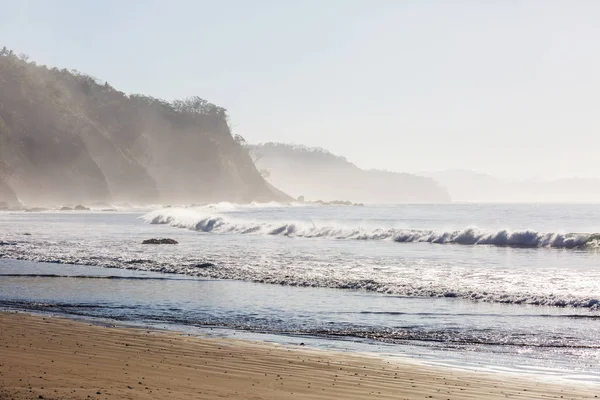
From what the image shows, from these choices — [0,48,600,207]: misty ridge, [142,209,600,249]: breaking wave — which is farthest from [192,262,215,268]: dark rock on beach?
[0,48,600,207]: misty ridge

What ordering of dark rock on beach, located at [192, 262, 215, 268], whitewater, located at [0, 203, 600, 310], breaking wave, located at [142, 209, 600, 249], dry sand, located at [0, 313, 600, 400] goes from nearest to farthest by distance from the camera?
dry sand, located at [0, 313, 600, 400]
whitewater, located at [0, 203, 600, 310]
dark rock on beach, located at [192, 262, 215, 268]
breaking wave, located at [142, 209, 600, 249]

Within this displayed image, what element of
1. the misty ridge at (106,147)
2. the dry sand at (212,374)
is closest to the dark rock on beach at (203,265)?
the dry sand at (212,374)

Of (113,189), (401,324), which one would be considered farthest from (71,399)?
(113,189)

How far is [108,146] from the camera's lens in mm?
141625

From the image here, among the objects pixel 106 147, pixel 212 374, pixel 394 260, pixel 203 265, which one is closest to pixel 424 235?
pixel 394 260

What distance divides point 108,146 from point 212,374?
137747 millimetres

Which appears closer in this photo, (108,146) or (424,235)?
(424,235)

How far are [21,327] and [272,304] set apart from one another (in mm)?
6037

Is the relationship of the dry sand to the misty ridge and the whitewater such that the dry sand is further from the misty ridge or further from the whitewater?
the misty ridge

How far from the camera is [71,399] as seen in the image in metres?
7.46

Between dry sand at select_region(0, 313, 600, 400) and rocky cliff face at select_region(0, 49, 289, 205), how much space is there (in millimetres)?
105981

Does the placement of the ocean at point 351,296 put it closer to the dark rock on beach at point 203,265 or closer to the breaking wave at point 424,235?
the dark rock on beach at point 203,265

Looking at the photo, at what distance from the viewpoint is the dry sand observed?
26.9 feet

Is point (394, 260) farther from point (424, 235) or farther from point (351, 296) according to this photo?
point (424, 235)
